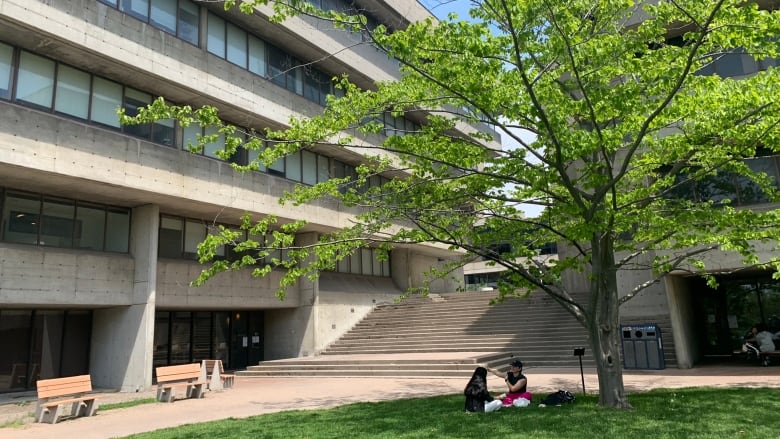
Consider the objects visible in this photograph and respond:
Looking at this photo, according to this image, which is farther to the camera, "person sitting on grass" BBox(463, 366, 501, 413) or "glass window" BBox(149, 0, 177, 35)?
"glass window" BBox(149, 0, 177, 35)

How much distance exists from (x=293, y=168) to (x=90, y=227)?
8.80 metres

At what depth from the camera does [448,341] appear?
22453mm

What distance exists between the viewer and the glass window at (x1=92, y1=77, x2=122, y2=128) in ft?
55.1

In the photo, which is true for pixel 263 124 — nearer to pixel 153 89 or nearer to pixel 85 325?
pixel 153 89

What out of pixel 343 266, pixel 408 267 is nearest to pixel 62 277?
pixel 343 266

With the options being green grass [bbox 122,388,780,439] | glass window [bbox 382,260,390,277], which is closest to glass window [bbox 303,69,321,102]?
glass window [bbox 382,260,390,277]

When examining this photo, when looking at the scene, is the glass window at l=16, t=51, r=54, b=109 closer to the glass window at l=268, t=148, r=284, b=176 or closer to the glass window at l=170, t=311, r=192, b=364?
the glass window at l=268, t=148, r=284, b=176

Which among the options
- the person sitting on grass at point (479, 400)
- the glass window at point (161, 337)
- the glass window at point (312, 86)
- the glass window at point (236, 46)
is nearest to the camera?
the person sitting on grass at point (479, 400)

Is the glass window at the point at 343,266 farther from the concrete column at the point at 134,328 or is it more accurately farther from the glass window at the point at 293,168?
the concrete column at the point at 134,328

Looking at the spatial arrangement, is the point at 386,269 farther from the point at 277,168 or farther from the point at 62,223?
the point at 62,223

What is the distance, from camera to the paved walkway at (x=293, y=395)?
35.2 ft

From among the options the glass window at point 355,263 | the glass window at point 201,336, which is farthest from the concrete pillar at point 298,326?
the glass window at point 355,263

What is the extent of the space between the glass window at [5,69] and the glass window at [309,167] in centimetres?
1170

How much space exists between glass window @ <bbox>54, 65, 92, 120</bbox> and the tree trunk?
15.2 metres
